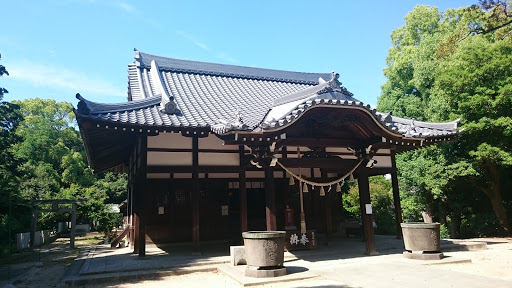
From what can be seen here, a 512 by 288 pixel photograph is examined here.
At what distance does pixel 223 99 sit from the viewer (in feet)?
46.6

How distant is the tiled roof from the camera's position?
9055 millimetres

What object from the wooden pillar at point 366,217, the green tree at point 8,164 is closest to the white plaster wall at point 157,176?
the wooden pillar at point 366,217

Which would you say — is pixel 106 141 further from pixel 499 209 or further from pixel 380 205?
pixel 380 205

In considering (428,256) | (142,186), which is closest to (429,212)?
(428,256)

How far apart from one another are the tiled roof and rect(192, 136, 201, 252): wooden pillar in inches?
32.8

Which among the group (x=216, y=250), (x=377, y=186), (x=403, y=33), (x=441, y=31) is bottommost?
(x=216, y=250)

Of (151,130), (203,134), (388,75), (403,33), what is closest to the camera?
(151,130)

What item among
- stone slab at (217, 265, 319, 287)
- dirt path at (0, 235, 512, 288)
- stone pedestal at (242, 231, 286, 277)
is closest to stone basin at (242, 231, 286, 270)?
stone pedestal at (242, 231, 286, 277)

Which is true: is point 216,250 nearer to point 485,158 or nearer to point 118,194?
point 485,158

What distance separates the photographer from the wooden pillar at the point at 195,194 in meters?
10.1

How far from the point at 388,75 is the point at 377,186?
8.66 m

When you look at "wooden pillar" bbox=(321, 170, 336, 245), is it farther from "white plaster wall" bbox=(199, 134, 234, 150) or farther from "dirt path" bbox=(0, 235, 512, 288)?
"dirt path" bbox=(0, 235, 512, 288)

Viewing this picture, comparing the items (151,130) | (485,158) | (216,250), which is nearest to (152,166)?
(151,130)

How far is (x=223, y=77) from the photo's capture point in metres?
17.2
